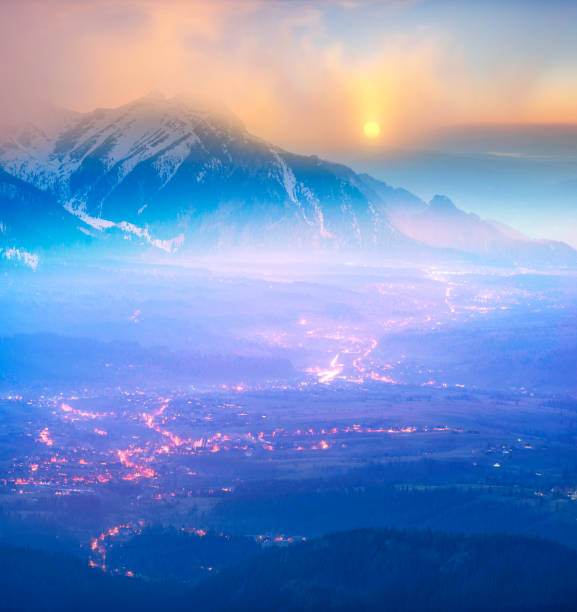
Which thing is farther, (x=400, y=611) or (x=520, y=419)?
(x=520, y=419)

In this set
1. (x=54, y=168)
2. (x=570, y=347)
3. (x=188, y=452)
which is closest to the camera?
(x=188, y=452)

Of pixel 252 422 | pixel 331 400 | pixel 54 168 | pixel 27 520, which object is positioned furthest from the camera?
pixel 54 168

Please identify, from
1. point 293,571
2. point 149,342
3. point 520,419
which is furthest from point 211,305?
point 293,571

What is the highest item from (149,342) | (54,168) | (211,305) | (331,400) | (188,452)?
(54,168)

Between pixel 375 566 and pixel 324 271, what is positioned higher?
pixel 324 271

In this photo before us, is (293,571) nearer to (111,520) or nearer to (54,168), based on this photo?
(111,520)

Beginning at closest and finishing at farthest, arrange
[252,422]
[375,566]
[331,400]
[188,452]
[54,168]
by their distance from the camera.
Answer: [375,566], [188,452], [252,422], [331,400], [54,168]

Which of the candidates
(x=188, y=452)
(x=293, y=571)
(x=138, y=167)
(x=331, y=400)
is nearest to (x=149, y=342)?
(x=331, y=400)

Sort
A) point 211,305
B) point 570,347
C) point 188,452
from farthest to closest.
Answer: point 211,305 < point 570,347 < point 188,452

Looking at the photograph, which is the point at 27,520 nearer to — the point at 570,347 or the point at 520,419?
the point at 520,419
